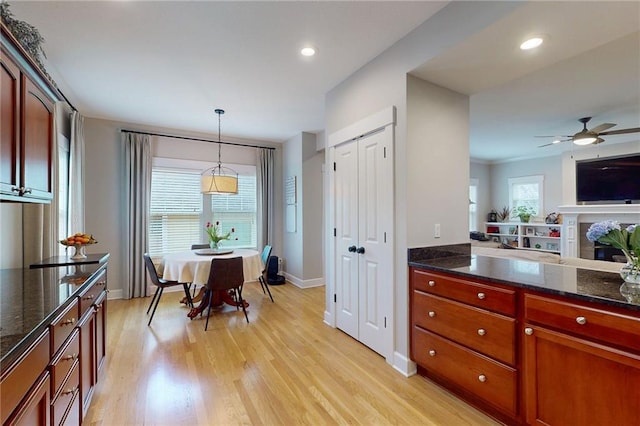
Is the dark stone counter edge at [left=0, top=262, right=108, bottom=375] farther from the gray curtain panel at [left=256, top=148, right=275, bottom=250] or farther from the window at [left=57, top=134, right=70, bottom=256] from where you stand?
the gray curtain panel at [left=256, top=148, right=275, bottom=250]

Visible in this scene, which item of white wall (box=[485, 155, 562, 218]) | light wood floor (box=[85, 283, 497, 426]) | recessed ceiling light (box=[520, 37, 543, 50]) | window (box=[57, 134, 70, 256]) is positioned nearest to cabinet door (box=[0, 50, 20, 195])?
light wood floor (box=[85, 283, 497, 426])

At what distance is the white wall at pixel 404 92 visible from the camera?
194 cm

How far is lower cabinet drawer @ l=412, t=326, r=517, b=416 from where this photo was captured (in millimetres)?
1749

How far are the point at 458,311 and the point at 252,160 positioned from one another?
4.62m

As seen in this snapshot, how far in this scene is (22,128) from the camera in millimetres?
1653

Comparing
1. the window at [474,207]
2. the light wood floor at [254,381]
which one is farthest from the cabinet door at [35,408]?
the window at [474,207]

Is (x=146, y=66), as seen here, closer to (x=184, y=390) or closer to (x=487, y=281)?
(x=184, y=390)

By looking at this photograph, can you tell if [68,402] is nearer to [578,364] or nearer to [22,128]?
[22,128]

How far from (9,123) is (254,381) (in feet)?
7.42

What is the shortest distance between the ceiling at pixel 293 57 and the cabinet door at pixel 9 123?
0.91 m

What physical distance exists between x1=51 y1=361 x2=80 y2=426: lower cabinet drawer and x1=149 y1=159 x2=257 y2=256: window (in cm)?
354

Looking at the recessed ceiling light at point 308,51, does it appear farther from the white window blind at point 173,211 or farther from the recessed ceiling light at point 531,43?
the white window blind at point 173,211

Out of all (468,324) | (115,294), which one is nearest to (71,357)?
(468,324)

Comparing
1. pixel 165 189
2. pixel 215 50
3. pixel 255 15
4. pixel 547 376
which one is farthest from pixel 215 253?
pixel 547 376
